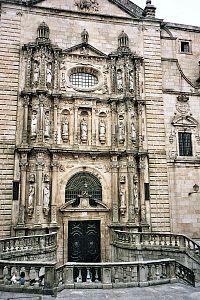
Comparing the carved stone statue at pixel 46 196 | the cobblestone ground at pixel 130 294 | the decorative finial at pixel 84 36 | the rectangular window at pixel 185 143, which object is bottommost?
the cobblestone ground at pixel 130 294

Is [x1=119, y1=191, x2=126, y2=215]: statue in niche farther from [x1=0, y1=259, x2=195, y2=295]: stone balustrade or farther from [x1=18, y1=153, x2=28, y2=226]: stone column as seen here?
[x1=0, y1=259, x2=195, y2=295]: stone balustrade

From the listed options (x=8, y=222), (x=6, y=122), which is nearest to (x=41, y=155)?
(x=6, y=122)

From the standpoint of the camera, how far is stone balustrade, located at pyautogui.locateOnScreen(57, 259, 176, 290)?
32.6ft

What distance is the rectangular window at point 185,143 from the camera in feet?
68.3

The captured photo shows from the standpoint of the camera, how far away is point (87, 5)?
2169cm

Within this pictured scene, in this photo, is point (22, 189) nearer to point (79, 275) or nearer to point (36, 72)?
point (36, 72)

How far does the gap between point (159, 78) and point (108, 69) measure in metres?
3.75

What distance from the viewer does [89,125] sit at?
784 inches

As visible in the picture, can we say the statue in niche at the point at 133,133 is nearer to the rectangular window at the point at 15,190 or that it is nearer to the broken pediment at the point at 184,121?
the broken pediment at the point at 184,121

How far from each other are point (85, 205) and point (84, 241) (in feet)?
6.97

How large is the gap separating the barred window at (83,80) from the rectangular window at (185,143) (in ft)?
23.2

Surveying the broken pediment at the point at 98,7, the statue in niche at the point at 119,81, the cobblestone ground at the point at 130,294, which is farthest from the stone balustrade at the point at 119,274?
the broken pediment at the point at 98,7

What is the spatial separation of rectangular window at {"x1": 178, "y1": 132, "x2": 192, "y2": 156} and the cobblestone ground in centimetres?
1189

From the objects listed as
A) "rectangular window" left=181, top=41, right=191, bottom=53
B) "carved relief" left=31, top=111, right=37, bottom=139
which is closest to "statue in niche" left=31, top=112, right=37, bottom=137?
"carved relief" left=31, top=111, right=37, bottom=139
